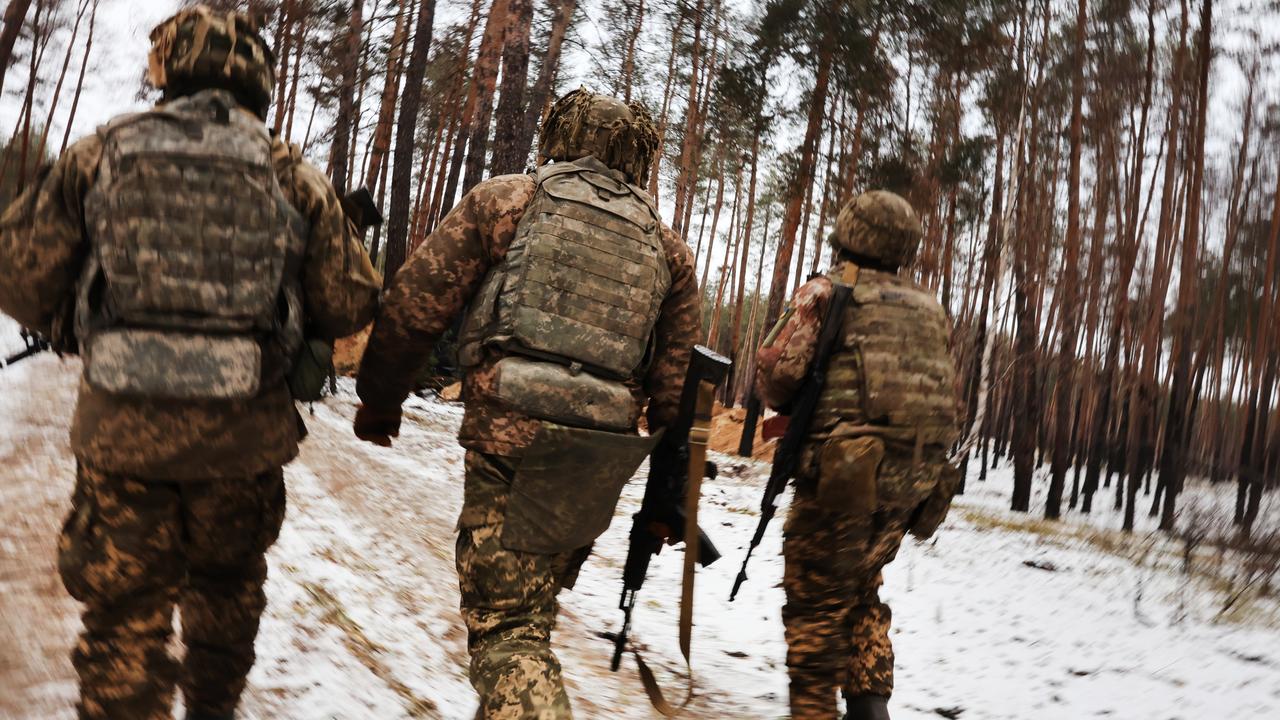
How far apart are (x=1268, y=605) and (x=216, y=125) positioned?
6962 millimetres

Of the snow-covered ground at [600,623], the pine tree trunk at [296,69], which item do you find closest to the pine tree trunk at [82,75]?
the pine tree trunk at [296,69]

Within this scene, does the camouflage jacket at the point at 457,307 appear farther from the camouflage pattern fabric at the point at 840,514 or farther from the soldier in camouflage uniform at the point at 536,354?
the camouflage pattern fabric at the point at 840,514

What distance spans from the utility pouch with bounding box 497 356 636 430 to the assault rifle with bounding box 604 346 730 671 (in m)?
0.38

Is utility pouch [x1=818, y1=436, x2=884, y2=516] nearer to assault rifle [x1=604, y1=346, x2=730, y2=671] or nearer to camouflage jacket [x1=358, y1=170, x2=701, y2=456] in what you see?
assault rifle [x1=604, y1=346, x2=730, y2=671]

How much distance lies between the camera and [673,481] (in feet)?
9.10

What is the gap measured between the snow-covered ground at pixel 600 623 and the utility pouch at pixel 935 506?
3.14ft

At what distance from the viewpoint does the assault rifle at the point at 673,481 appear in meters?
2.54

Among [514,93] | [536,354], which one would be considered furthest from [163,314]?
[514,93]

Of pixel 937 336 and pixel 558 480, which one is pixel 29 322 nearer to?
pixel 558 480

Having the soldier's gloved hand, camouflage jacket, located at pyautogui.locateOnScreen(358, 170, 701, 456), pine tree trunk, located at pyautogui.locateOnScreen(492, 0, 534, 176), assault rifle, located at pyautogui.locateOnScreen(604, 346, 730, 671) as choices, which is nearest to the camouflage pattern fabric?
assault rifle, located at pyautogui.locateOnScreen(604, 346, 730, 671)

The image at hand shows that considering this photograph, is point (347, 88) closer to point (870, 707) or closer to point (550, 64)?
point (550, 64)

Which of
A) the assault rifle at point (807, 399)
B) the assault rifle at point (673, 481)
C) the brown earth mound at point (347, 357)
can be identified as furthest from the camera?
the brown earth mound at point (347, 357)

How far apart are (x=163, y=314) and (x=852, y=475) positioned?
2187 millimetres

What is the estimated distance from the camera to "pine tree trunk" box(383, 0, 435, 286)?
36.4ft
